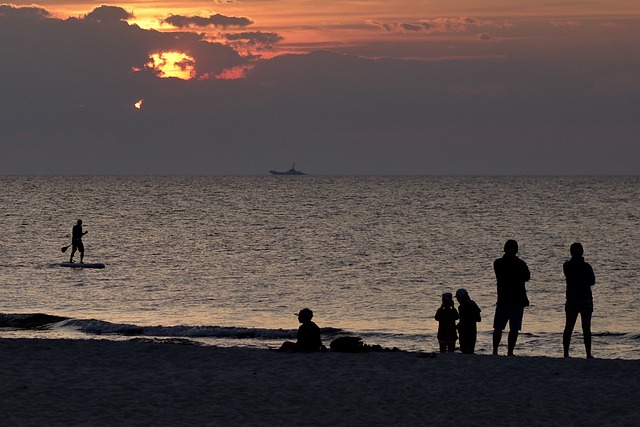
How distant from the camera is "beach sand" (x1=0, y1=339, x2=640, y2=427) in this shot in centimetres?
1226

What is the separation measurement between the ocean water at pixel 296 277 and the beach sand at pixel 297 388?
26.7 ft

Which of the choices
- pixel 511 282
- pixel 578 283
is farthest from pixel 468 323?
pixel 578 283

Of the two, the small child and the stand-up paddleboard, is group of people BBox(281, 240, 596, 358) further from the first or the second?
the stand-up paddleboard

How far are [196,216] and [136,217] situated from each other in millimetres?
6584

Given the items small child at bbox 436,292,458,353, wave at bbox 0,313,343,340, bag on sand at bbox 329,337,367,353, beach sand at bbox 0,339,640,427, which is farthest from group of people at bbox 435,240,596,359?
wave at bbox 0,313,343,340

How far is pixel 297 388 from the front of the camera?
45.8 ft

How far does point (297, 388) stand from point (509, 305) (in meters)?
4.10

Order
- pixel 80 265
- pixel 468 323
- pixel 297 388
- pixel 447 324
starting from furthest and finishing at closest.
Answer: pixel 80 265
pixel 447 324
pixel 468 323
pixel 297 388

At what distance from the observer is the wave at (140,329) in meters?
26.1

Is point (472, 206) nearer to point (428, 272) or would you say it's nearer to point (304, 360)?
point (428, 272)

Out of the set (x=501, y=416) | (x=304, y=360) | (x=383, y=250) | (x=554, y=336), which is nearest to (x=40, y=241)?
(x=383, y=250)

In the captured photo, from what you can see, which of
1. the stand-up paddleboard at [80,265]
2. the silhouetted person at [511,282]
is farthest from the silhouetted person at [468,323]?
the stand-up paddleboard at [80,265]

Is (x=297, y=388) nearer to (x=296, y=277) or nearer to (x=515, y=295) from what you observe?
(x=515, y=295)

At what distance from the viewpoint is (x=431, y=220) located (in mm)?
98500
